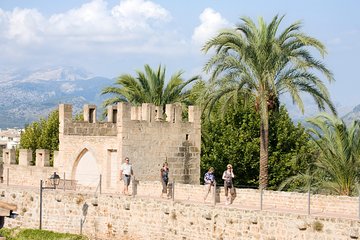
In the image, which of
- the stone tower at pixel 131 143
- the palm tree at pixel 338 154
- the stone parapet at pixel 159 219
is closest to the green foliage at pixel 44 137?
the stone tower at pixel 131 143

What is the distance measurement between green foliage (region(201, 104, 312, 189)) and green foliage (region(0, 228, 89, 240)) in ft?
33.1

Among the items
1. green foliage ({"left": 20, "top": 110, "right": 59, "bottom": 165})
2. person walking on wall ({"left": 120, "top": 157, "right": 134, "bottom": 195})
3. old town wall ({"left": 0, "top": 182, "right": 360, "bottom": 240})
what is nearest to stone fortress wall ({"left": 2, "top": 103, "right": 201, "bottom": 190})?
person walking on wall ({"left": 120, "top": 157, "right": 134, "bottom": 195})

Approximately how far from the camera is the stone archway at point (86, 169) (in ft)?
109

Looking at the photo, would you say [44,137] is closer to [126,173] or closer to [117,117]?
A: [117,117]

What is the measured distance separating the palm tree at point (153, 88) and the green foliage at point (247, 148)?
2.18 metres

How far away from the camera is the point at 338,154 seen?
1152 inches

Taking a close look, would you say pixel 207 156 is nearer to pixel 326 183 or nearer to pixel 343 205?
pixel 326 183

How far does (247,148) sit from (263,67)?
28.5 feet

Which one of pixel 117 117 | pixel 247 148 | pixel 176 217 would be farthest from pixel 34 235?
pixel 247 148

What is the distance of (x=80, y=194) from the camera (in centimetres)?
3111

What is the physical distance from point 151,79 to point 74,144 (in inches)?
358

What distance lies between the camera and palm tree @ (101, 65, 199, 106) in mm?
42031

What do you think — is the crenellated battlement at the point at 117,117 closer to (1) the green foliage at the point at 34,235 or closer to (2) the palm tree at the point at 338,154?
(1) the green foliage at the point at 34,235

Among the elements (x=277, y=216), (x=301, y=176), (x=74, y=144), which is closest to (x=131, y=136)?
(x=74, y=144)
